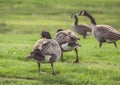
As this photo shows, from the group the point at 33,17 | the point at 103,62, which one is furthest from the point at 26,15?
the point at 103,62

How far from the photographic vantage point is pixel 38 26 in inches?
1410

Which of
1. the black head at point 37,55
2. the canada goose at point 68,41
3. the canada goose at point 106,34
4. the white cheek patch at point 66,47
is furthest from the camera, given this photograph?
the canada goose at point 106,34

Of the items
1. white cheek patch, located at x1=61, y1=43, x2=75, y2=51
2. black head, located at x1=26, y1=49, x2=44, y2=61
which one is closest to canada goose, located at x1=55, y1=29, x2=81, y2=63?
white cheek patch, located at x1=61, y1=43, x2=75, y2=51

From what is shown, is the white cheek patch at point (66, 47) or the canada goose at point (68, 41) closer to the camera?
the canada goose at point (68, 41)

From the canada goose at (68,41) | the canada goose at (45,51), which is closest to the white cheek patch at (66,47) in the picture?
the canada goose at (68,41)

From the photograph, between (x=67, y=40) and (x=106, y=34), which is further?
(x=106, y=34)

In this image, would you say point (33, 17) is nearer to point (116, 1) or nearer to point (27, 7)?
point (27, 7)

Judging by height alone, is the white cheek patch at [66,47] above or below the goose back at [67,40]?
below

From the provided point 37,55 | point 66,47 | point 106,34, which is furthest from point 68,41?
point 106,34

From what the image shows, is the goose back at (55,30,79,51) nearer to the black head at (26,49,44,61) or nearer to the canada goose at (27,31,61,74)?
the canada goose at (27,31,61,74)

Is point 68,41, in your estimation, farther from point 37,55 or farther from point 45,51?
point 37,55

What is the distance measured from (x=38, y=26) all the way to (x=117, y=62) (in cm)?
1953

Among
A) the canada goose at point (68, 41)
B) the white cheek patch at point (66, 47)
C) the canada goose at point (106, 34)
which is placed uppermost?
the canada goose at point (68, 41)

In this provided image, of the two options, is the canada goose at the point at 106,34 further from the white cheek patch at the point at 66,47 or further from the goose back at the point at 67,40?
the white cheek patch at the point at 66,47
